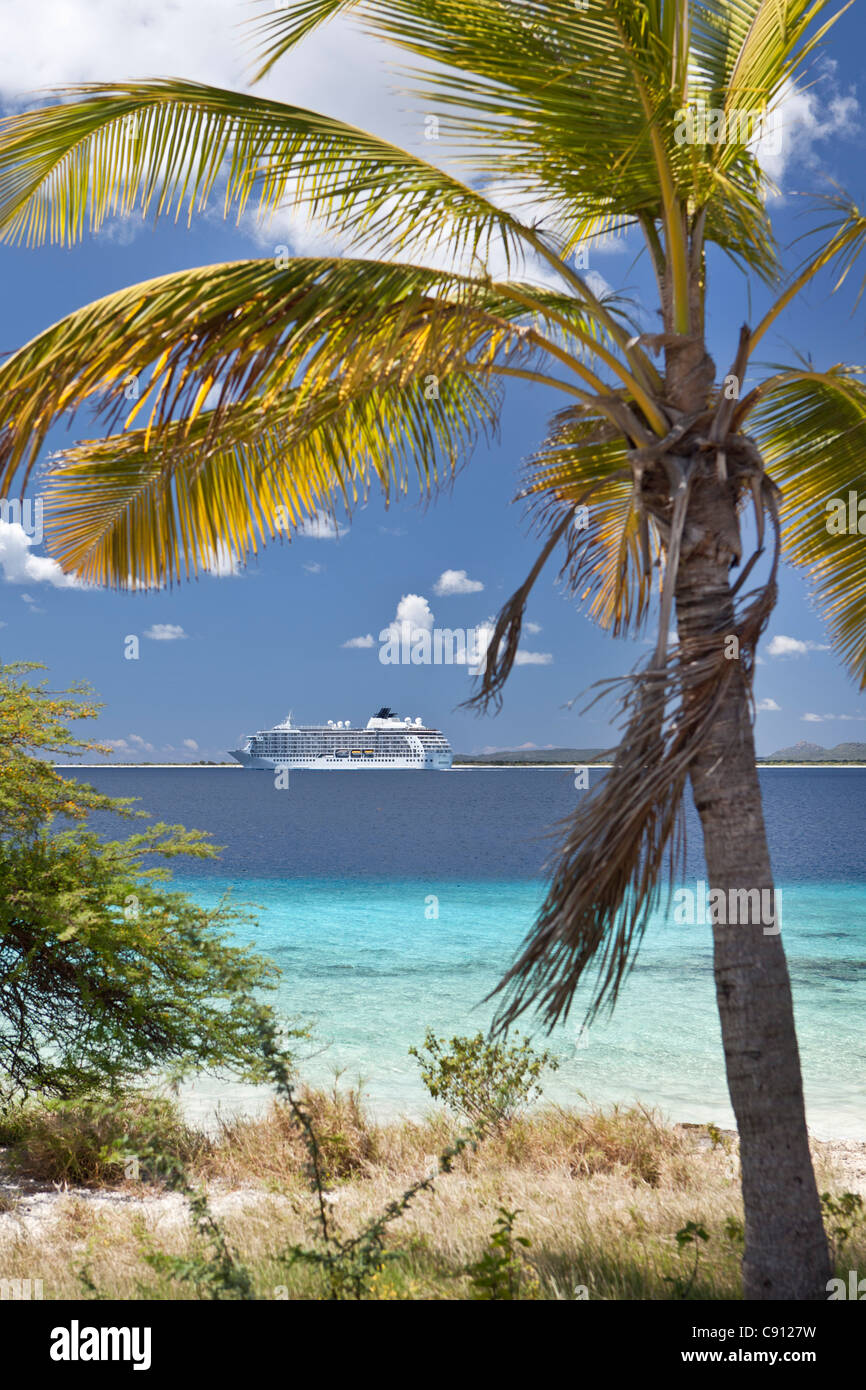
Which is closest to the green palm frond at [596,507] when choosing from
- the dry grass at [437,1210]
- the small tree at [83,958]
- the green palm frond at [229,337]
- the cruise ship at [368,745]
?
the green palm frond at [229,337]

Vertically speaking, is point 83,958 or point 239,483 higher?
point 239,483

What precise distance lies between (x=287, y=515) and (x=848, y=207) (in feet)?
10.3

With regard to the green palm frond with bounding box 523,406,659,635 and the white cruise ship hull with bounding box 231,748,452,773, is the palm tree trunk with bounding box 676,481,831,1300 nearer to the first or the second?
the green palm frond with bounding box 523,406,659,635

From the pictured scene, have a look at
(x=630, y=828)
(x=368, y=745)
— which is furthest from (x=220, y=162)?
(x=368, y=745)

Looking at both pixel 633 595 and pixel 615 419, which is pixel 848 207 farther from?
pixel 633 595

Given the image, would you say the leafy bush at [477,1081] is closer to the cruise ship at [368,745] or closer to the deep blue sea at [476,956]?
the deep blue sea at [476,956]

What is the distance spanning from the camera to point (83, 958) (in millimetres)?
8641

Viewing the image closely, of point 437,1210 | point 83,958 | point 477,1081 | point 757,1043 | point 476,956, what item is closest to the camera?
point 757,1043

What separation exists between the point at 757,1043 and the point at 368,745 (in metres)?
130

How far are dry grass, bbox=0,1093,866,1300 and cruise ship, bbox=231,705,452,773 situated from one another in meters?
122

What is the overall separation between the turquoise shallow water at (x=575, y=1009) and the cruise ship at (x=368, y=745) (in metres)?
93.9

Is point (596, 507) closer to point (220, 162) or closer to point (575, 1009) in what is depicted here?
point (220, 162)

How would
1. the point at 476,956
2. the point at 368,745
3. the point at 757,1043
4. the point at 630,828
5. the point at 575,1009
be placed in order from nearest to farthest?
the point at 630,828 < the point at 757,1043 < the point at 575,1009 < the point at 476,956 < the point at 368,745
